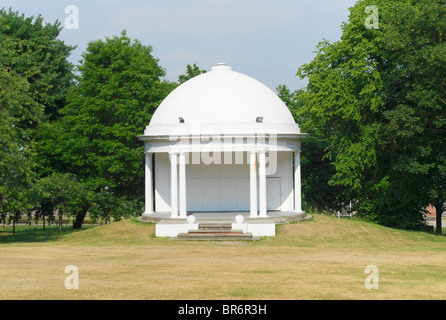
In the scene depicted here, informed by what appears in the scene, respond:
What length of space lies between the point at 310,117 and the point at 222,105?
37.5 feet

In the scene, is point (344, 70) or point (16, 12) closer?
point (344, 70)

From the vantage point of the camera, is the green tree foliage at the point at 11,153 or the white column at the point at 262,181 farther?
the white column at the point at 262,181

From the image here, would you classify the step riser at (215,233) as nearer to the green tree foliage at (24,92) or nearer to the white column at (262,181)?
the white column at (262,181)

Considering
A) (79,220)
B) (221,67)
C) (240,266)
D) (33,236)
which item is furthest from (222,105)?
(79,220)

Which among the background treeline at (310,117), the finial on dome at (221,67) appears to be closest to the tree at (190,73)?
the background treeline at (310,117)

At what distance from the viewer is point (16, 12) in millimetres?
54531

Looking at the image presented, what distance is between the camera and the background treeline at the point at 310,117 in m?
39.0

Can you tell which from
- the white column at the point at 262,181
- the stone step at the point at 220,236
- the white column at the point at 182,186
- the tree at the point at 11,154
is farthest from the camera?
the white column at the point at 182,186

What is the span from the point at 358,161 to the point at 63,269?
25847mm

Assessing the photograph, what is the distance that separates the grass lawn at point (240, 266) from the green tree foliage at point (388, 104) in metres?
5.46

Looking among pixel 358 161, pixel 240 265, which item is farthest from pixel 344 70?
pixel 240 265
